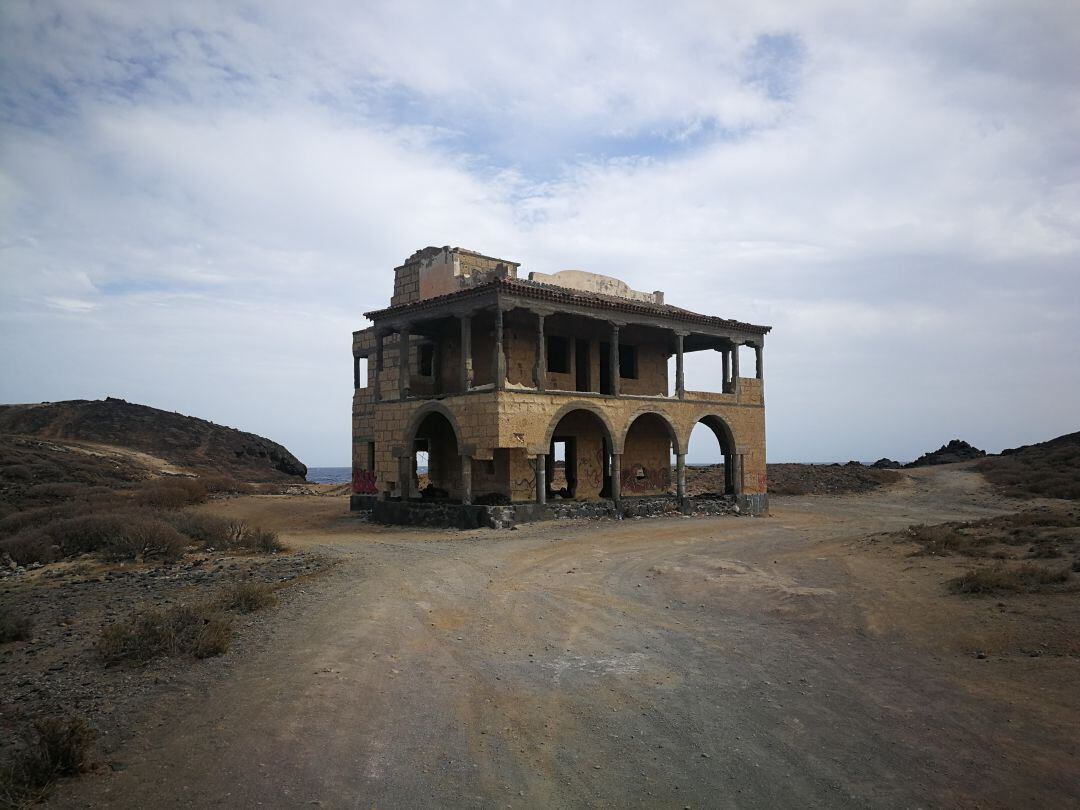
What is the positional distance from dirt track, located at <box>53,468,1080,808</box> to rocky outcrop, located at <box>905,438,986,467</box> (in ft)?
143

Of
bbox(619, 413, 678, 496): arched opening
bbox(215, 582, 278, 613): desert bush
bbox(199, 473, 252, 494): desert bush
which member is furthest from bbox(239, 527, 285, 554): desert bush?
bbox(199, 473, 252, 494): desert bush

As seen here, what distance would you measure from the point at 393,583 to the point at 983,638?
27.5 ft

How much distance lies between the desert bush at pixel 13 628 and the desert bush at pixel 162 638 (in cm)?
99

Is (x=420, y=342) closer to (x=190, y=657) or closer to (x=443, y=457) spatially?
(x=443, y=457)

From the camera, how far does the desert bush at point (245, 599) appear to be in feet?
29.5

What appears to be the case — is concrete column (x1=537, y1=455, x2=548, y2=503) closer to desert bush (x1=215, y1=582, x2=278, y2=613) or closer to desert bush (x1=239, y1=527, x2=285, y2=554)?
desert bush (x1=239, y1=527, x2=285, y2=554)

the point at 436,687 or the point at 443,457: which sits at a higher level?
the point at 443,457

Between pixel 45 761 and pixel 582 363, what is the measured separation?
75.8 feet

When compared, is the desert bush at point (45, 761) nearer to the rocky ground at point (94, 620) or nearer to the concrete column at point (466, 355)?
the rocky ground at point (94, 620)

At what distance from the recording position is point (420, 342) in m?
27.1

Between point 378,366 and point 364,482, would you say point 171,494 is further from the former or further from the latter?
point 378,366

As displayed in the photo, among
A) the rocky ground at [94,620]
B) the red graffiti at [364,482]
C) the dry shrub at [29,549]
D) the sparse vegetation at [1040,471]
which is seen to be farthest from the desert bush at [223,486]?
the sparse vegetation at [1040,471]

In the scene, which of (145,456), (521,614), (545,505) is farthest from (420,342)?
(145,456)

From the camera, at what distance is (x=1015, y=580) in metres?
9.48
